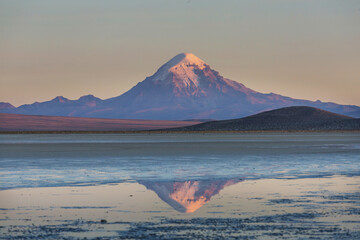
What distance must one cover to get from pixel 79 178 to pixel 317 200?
1252 centimetres

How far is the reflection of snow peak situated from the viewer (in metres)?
Answer: 19.4

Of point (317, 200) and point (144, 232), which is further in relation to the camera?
point (317, 200)

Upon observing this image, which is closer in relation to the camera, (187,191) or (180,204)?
(180,204)

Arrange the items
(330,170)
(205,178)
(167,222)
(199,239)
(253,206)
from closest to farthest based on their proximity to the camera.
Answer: (199,239)
(167,222)
(253,206)
(205,178)
(330,170)

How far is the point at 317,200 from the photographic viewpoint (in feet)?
65.5

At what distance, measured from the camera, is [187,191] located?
75.4 feet

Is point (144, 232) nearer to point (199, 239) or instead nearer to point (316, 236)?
point (199, 239)

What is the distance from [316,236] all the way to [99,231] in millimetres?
5046

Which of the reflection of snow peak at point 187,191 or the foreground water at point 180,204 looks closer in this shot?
the foreground water at point 180,204

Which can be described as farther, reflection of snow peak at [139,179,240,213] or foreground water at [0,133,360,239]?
reflection of snow peak at [139,179,240,213]

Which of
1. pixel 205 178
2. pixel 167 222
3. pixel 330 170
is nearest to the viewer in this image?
pixel 167 222

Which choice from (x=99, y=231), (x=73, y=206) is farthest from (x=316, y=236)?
(x=73, y=206)

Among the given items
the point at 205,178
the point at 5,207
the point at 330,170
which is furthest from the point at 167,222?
the point at 330,170

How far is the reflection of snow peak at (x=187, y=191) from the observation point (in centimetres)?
1938
